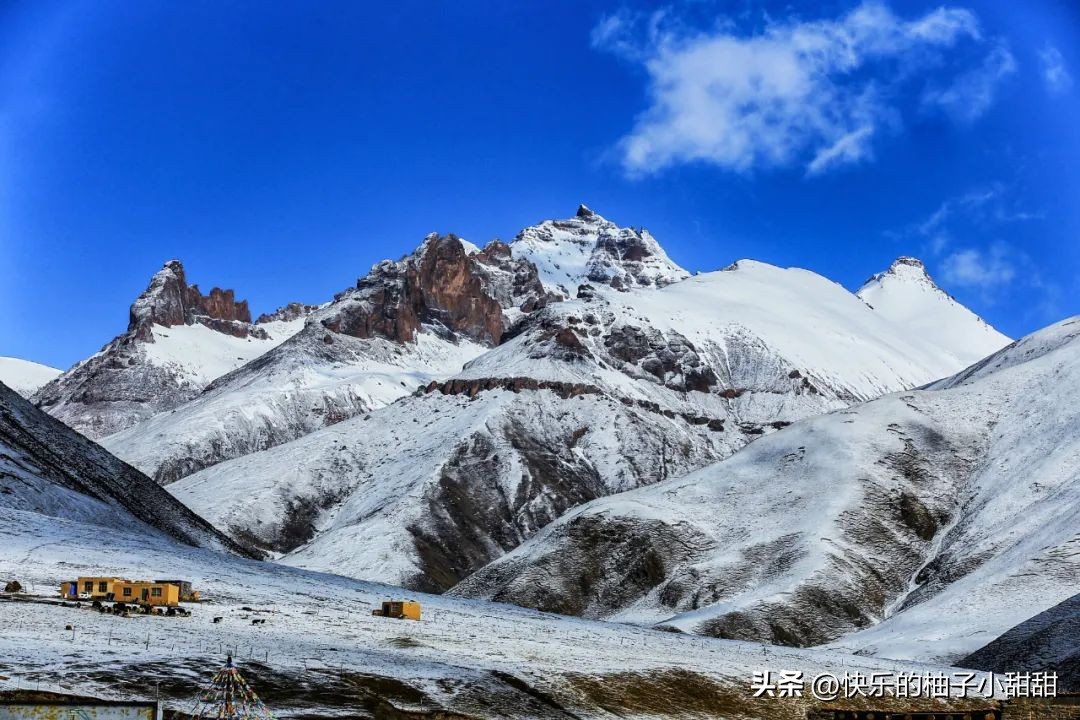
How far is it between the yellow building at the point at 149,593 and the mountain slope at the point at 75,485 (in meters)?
42.2

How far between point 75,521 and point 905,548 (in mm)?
117387

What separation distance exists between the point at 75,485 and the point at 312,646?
3417 inches

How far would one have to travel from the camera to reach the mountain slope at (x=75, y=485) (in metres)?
139

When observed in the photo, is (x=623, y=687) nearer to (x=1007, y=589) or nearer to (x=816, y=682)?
(x=816, y=682)

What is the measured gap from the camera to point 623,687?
76.7 meters

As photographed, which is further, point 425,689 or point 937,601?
point 937,601

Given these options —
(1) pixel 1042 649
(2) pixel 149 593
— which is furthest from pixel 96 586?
(1) pixel 1042 649

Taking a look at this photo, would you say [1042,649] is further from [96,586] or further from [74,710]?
[74,710]

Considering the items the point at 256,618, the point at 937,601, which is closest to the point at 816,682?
the point at 256,618

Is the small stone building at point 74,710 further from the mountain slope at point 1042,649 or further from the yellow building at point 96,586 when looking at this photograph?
the mountain slope at point 1042,649

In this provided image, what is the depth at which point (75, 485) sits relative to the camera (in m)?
155

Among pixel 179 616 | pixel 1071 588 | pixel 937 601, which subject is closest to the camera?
pixel 179 616
